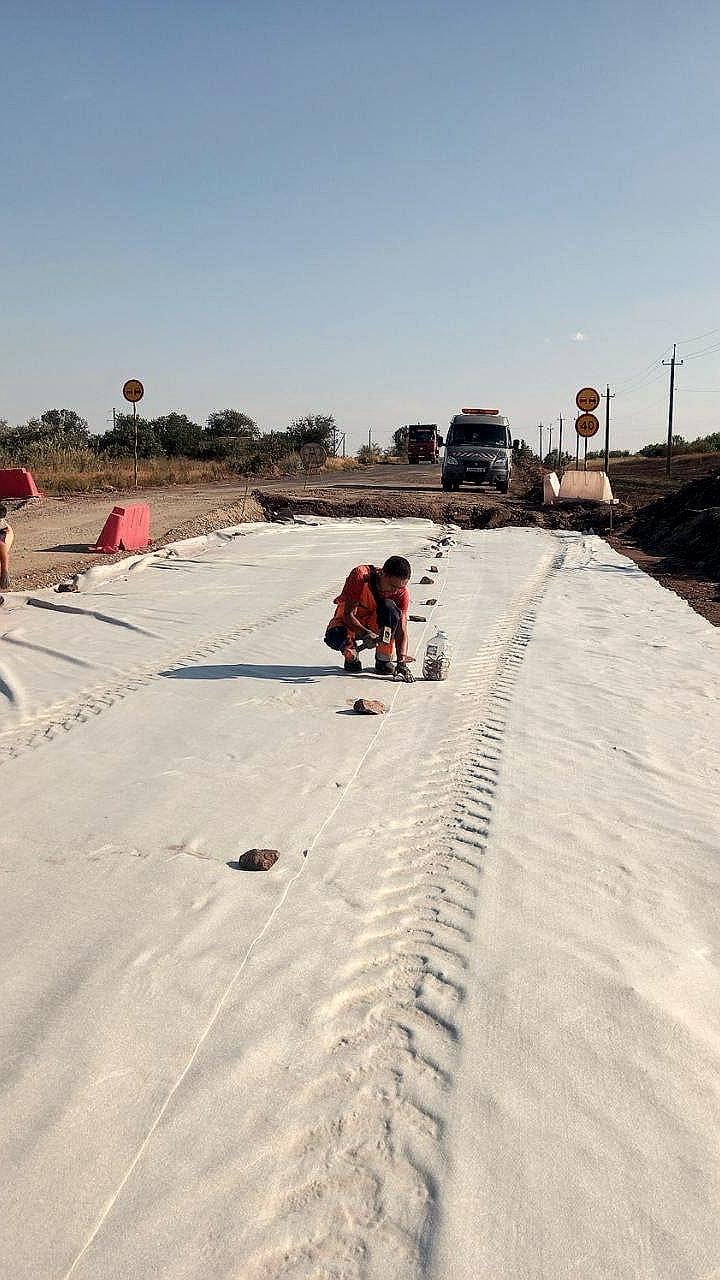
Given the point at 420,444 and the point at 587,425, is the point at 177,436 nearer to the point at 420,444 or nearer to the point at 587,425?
the point at 420,444

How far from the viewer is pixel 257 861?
4125 mm

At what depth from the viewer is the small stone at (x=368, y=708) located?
6.55 m

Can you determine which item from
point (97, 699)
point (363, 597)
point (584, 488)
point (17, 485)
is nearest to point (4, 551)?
point (97, 699)

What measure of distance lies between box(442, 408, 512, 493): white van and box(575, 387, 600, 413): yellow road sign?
28.8ft

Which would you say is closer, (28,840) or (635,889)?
(635,889)

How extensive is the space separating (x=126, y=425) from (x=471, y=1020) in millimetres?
45947

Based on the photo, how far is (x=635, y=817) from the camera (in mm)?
4934

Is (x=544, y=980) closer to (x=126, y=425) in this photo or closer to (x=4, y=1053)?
(x=4, y=1053)

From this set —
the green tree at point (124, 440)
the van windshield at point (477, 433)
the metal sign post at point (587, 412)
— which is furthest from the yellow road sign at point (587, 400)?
the green tree at point (124, 440)

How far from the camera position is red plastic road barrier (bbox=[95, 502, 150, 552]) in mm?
14961

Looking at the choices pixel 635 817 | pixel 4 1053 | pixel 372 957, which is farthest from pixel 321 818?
pixel 4 1053

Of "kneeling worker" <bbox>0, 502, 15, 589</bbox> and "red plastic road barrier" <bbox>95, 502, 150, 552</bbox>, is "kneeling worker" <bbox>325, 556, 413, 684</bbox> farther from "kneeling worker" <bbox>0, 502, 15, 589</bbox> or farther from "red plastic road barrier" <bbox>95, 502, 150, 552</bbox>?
"red plastic road barrier" <bbox>95, 502, 150, 552</bbox>

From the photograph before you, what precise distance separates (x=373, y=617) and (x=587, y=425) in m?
14.5

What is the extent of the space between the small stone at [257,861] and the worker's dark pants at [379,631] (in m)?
3.36
